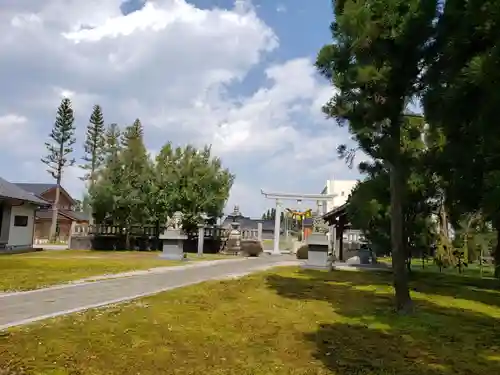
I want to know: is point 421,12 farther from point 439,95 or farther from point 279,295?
point 279,295

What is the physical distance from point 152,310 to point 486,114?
5097 mm

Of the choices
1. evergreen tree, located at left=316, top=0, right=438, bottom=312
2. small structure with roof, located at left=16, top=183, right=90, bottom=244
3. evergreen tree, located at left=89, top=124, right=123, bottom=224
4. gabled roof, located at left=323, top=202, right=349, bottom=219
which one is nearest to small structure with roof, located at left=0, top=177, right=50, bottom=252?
evergreen tree, located at left=89, top=124, right=123, bottom=224

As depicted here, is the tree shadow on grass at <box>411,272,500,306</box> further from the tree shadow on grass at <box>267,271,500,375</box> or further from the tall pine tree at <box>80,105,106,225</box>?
the tall pine tree at <box>80,105,106,225</box>

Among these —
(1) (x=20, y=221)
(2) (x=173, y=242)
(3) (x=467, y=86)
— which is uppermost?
(3) (x=467, y=86)

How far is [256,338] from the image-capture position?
5562 mm

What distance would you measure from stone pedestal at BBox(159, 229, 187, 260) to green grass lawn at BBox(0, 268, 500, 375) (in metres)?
7.46

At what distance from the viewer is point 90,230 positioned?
83.0 feet

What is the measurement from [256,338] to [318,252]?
33.2ft

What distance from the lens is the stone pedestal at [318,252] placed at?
15.3 m

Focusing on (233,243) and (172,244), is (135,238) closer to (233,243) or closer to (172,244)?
(233,243)

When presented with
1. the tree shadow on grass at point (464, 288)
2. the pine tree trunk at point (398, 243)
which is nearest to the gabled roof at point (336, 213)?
the tree shadow on grass at point (464, 288)

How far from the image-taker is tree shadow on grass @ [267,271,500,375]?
4.79m

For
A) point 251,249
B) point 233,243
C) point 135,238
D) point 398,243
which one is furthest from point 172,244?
point 398,243

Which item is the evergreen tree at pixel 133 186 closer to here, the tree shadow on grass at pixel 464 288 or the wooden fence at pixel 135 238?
the wooden fence at pixel 135 238
